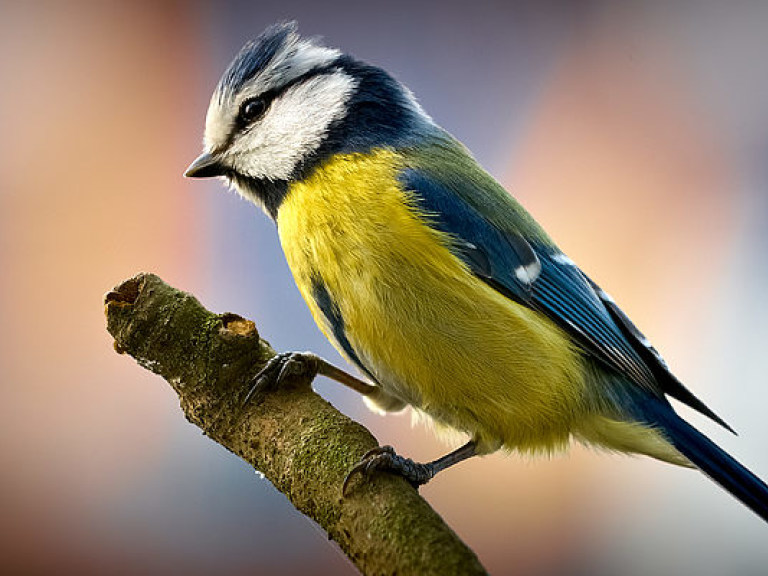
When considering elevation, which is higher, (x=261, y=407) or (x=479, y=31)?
(x=479, y=31)

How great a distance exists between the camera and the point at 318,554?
44.6 inches

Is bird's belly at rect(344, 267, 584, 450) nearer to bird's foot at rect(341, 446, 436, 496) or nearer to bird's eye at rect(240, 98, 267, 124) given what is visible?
bird's foot at rect(341, 446, 436, 496)

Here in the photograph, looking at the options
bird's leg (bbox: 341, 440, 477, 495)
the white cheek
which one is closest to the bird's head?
the white cheek

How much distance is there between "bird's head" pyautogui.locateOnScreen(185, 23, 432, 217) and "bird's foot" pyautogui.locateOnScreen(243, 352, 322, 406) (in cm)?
18

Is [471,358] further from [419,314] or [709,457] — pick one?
[709,457]

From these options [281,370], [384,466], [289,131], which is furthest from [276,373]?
[289,131]

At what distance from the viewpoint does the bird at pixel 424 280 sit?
2.19 ft

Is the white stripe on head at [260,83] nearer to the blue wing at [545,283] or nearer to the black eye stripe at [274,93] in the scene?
the black eye stripe at [274,93]

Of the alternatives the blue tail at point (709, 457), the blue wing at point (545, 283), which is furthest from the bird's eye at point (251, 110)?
the blue tail at point (709, 457)

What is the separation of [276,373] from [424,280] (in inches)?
5.7

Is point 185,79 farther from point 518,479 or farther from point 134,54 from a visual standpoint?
point 518,479

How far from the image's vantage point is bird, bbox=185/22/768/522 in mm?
667

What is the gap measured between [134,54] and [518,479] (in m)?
0.82

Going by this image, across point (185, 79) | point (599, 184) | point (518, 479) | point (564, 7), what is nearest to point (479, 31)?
point (564, 7)
